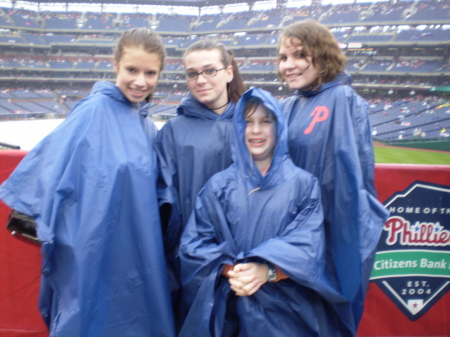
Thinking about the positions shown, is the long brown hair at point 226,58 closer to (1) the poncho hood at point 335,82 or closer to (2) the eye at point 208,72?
(2) the eye at point 208,72

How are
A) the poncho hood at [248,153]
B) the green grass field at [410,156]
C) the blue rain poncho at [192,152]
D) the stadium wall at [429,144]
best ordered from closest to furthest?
the poncho hood at [248,153], the blue rain poncho at [192,152], the green grass field at [410,156], the stadium wall at [429,144]

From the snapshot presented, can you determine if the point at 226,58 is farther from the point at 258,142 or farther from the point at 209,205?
the point at 209,205

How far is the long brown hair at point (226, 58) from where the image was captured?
1629 millimetres

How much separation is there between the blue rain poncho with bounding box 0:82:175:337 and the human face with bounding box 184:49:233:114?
0.33 meters

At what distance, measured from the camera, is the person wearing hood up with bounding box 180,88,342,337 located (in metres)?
1.28

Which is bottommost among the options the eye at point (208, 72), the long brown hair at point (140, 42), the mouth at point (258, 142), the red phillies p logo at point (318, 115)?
the mouth at point (258, 142)

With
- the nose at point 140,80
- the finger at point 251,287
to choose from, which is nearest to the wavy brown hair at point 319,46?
the nose at point 140,80

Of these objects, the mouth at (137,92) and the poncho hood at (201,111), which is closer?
the mouth at (137,92)

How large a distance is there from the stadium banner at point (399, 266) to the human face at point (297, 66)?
2.51ft

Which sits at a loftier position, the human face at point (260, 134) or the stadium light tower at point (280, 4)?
the stadium light tower at point (280, 4)

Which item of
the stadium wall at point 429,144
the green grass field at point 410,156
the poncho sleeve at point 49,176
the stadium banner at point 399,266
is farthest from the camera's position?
the stadium wall at point 429,144

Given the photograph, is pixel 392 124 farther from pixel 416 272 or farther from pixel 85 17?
pixel 85 17

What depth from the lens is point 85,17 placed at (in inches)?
1358

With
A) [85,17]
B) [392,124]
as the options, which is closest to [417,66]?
[392,124]
